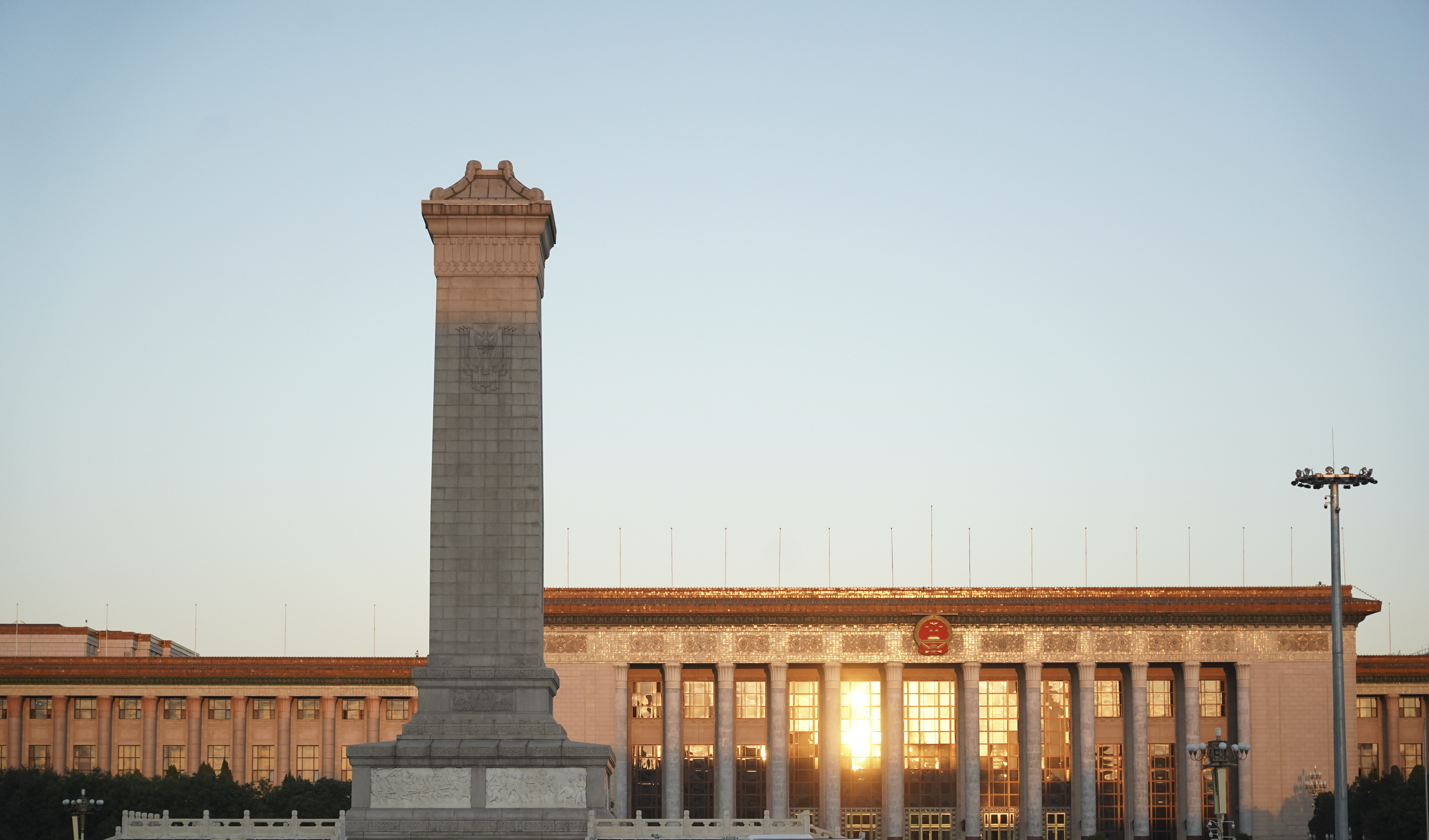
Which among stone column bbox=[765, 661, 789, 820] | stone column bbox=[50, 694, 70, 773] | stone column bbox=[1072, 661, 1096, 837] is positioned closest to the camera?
stone column bbox=[1072, 661, 1096, 837]

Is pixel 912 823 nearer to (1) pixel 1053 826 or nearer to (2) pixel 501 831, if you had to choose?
(1) pixel 1053 826

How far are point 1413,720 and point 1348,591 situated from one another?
11.0 meters

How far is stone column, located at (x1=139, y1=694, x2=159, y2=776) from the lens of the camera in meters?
107

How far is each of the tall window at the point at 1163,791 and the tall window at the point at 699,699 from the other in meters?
25.2

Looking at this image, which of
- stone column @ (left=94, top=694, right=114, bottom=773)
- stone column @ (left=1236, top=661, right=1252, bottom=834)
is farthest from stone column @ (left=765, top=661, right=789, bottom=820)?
stone column @ (left=94, top=694, right=114, bottom=773)

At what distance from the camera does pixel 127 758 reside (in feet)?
354

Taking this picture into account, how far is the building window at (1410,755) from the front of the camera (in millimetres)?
103562

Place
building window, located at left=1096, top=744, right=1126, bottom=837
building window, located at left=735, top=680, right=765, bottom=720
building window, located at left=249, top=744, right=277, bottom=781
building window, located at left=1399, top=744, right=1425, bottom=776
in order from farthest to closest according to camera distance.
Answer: building window, located at left=249, top=744, right=277, bottom=781 < building window, located at left=1399, top=744, right=1425, bottom=776 < building window, located at left=735, top=680, right=765, bottom=720 < building window, located at left=1096, top=744, right=1126, bottom=837

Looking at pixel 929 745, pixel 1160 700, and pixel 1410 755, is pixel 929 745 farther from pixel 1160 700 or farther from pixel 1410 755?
pixel 1410 755

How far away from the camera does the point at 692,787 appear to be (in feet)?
322

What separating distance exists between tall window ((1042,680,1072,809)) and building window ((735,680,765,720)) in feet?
53.2

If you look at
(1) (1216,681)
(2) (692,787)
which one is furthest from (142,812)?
(1) (1216,681)

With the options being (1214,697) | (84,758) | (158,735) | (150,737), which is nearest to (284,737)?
(158,735)

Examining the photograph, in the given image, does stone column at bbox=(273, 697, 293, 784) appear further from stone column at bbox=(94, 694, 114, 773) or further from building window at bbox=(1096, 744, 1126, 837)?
building window at bbox=(1096, 744, 1126, 837)
